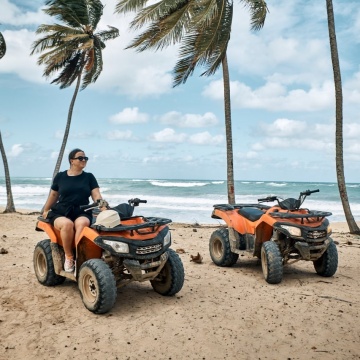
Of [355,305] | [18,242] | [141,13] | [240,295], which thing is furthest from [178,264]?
[141,13]

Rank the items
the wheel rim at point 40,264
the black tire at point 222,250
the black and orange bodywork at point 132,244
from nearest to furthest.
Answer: the black and orange bodywork at point 132,244
the wheel rim at point 40,264
the black tire at point 222,250

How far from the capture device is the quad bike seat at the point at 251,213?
676 cm

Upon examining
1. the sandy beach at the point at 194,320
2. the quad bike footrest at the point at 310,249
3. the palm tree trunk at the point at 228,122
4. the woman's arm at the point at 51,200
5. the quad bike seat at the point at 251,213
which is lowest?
the sandy beach at the point at 194,320

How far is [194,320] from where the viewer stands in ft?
15.0

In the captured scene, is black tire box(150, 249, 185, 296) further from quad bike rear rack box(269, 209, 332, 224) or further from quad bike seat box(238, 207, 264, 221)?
quad bike seat box(238, 207, 264, 221)

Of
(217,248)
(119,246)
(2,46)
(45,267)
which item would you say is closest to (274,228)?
(217,248)

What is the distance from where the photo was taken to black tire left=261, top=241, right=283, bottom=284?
5.98 m

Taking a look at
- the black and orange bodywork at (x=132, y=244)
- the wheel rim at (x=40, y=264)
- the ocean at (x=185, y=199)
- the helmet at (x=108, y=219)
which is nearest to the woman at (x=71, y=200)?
the black and orange bodywork at (x=132, y=244)

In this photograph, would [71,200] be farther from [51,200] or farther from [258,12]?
[258,12]

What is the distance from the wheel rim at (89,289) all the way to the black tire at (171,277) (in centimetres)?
88

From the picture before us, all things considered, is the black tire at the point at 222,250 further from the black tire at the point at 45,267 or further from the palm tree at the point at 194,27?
the palm tree at the point at 194,27

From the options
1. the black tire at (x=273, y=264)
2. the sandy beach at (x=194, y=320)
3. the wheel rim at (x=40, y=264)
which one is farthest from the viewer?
the black tire at (x=273, y=264)

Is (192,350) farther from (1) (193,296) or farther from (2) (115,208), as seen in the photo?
(2) (115,208)

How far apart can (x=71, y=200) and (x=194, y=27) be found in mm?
7607
